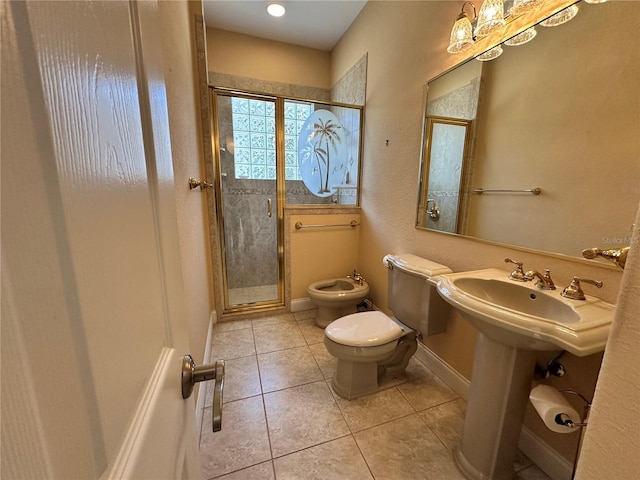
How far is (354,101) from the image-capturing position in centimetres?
249

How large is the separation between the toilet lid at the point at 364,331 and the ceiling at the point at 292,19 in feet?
8.19

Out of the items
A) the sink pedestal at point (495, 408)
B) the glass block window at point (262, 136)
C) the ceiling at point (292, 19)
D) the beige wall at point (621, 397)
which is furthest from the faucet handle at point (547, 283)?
the ceiling at point (292, 19)

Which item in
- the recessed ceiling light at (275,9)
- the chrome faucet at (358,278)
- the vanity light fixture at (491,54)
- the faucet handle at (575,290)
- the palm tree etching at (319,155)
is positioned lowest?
the chrome faucet at (358,278)

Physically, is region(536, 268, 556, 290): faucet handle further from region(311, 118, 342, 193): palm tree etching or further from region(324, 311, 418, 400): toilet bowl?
region(311, 118, 342, 193): palm tree etching

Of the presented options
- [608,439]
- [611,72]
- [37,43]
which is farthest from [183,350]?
[611,72]

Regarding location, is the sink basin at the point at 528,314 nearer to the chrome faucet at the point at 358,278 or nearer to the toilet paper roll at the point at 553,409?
the toilet paper roll at the point at 553,409

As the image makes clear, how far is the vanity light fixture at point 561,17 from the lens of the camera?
3.15 feet

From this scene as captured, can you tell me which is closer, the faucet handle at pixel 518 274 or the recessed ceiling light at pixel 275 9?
the faucet handle at pixel 518 274

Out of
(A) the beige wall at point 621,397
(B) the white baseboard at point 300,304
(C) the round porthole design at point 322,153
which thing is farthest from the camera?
(B) the white baseboard at point 300,304

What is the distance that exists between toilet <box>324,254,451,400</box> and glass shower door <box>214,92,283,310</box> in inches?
46.3

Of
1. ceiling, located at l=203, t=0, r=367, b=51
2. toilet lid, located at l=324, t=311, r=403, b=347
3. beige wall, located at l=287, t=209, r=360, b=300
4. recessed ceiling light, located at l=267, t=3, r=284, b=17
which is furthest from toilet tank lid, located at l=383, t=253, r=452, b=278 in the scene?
recessed ceiling light, located at l=267, t=3, r=284, b=17

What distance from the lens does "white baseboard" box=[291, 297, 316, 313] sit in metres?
2.55

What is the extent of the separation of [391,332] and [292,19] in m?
2.76

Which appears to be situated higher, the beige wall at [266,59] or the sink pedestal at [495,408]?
the beige wall at [266,59]
